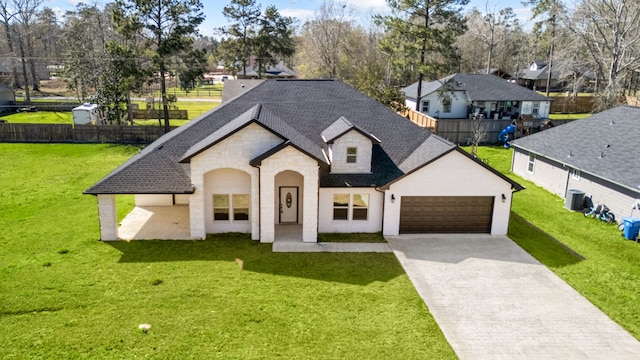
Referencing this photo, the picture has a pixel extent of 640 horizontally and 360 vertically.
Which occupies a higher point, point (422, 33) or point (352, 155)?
point (422, 33)

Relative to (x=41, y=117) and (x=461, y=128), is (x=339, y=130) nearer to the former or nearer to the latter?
(x=461, y=128)

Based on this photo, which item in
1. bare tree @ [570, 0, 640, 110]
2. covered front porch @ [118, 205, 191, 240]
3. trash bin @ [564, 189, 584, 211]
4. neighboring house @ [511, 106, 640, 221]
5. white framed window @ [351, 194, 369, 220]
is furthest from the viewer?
bare tree @ [570, 0, 640, 110]

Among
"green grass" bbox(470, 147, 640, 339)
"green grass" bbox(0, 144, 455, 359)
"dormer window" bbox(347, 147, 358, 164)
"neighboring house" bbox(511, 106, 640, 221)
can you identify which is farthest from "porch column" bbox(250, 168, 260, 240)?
"neighboring house" bbox(511, 106, 640, 221)

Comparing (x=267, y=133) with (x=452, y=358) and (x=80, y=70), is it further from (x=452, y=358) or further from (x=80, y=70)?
(x=80, y=70)

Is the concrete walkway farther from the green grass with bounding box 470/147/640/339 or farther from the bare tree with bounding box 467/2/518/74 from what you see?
the bare tree with bounding box 467/2/518/74

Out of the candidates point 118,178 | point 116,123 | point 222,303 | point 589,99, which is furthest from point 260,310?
point 589,99

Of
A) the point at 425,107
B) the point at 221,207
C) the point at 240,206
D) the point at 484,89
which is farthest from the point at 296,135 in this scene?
the point at 484,89

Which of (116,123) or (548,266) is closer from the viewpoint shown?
(548,266)
